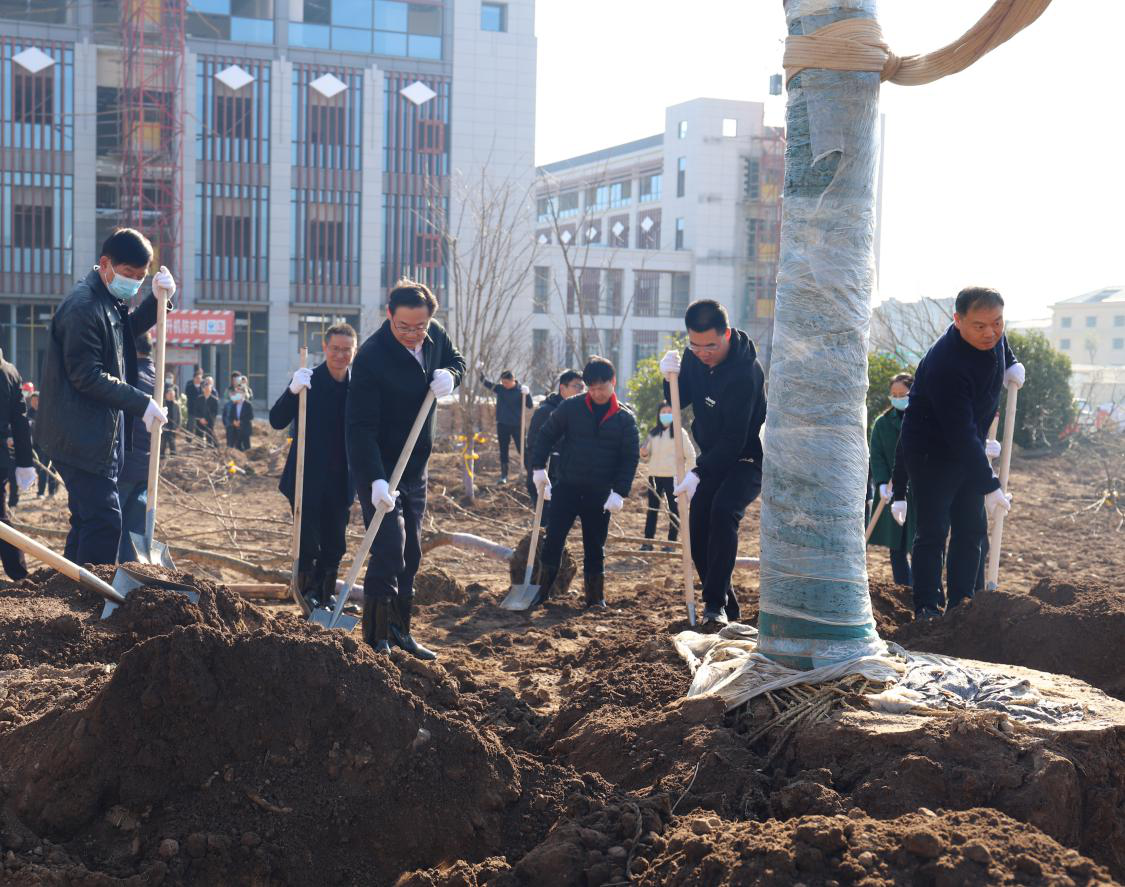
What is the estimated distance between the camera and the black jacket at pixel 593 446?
730cm

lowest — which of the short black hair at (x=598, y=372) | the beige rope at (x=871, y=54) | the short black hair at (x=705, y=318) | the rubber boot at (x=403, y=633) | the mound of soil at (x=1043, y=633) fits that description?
the rubber boot at (x=403, y=633)

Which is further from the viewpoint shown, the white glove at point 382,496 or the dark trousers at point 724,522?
the dark trousers at point 724,522

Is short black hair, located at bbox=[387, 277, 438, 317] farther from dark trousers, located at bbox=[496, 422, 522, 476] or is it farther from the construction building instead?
the construction building

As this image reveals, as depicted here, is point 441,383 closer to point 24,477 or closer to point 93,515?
point 93,515

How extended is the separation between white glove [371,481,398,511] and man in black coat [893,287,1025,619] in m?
2.47

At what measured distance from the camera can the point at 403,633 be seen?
5426 millimetres

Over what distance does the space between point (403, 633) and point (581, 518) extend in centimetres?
218

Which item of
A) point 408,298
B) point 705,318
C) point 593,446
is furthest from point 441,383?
point 593,446

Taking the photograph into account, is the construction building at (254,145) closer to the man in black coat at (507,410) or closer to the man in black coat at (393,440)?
the man in black coat at (507,410)

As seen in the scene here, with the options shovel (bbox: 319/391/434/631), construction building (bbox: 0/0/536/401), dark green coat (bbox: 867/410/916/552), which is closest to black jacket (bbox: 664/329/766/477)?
shovel (bbox: 319/391/434/631)

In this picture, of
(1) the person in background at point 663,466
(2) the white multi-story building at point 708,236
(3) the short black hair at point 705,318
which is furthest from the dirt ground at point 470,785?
(2) the white multi-story building at point 708,236

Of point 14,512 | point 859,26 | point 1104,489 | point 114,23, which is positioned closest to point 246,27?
point 114,23

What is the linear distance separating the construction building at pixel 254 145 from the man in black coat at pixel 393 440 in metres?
27.9

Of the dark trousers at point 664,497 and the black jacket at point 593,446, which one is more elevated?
the black jacket at point 593,446
